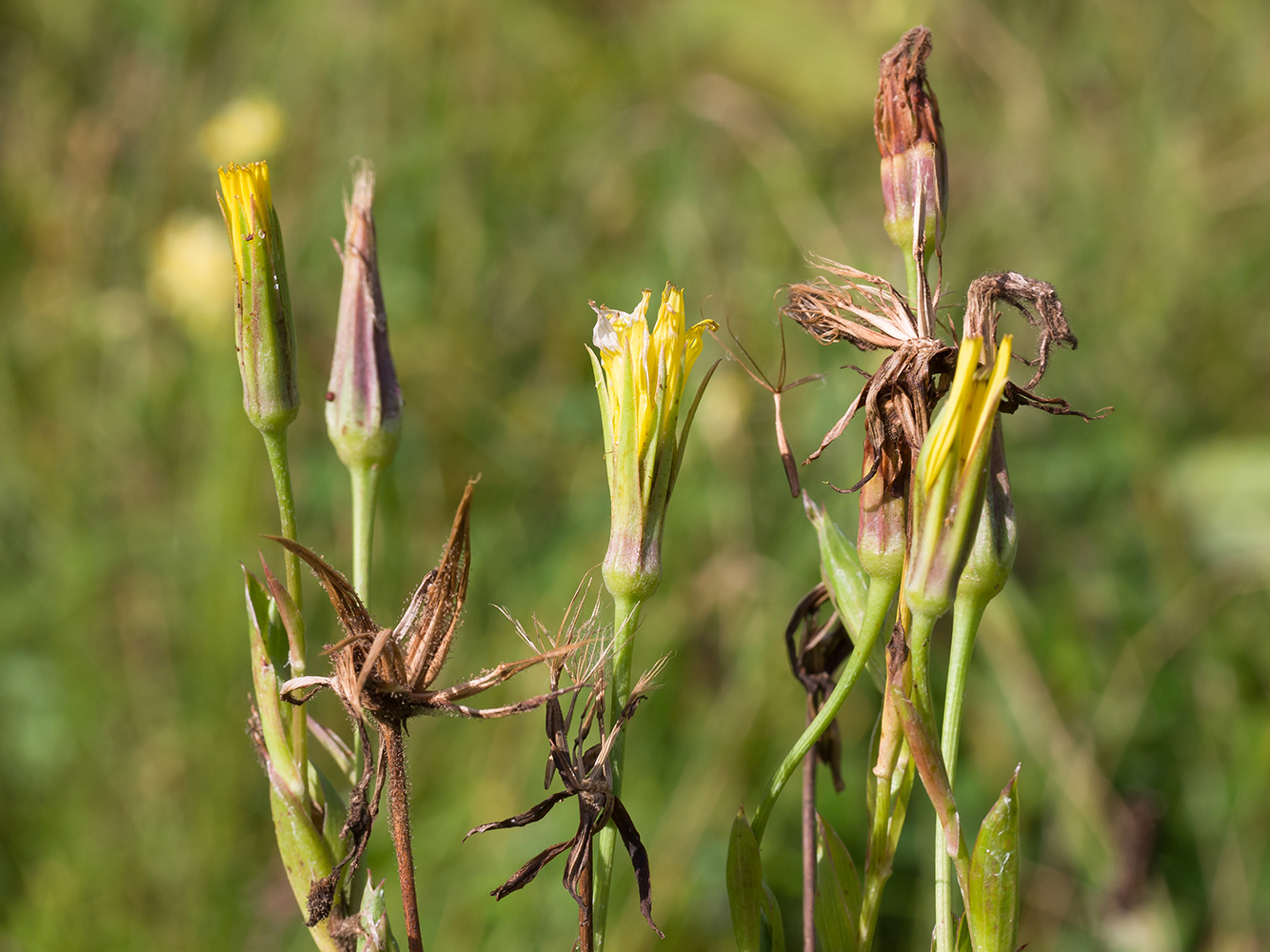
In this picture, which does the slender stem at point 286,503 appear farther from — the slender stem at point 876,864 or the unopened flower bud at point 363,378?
the slender stem at point 876,864

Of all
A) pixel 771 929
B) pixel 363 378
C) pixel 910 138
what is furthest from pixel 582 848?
pixel 910 138

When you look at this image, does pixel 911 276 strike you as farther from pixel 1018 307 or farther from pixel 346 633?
pixel 346 633

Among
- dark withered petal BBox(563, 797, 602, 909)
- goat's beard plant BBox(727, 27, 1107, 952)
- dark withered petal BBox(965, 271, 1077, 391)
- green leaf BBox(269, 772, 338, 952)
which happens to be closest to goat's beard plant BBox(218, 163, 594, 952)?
green leaf BBox(269, 772, 338, 952)

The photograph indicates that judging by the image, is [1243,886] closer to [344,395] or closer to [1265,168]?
[1265,168]

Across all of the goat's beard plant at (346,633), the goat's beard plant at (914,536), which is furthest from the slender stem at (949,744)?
the goat's beard plant at (346,633)

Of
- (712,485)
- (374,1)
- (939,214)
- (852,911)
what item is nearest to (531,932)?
(712,485)
